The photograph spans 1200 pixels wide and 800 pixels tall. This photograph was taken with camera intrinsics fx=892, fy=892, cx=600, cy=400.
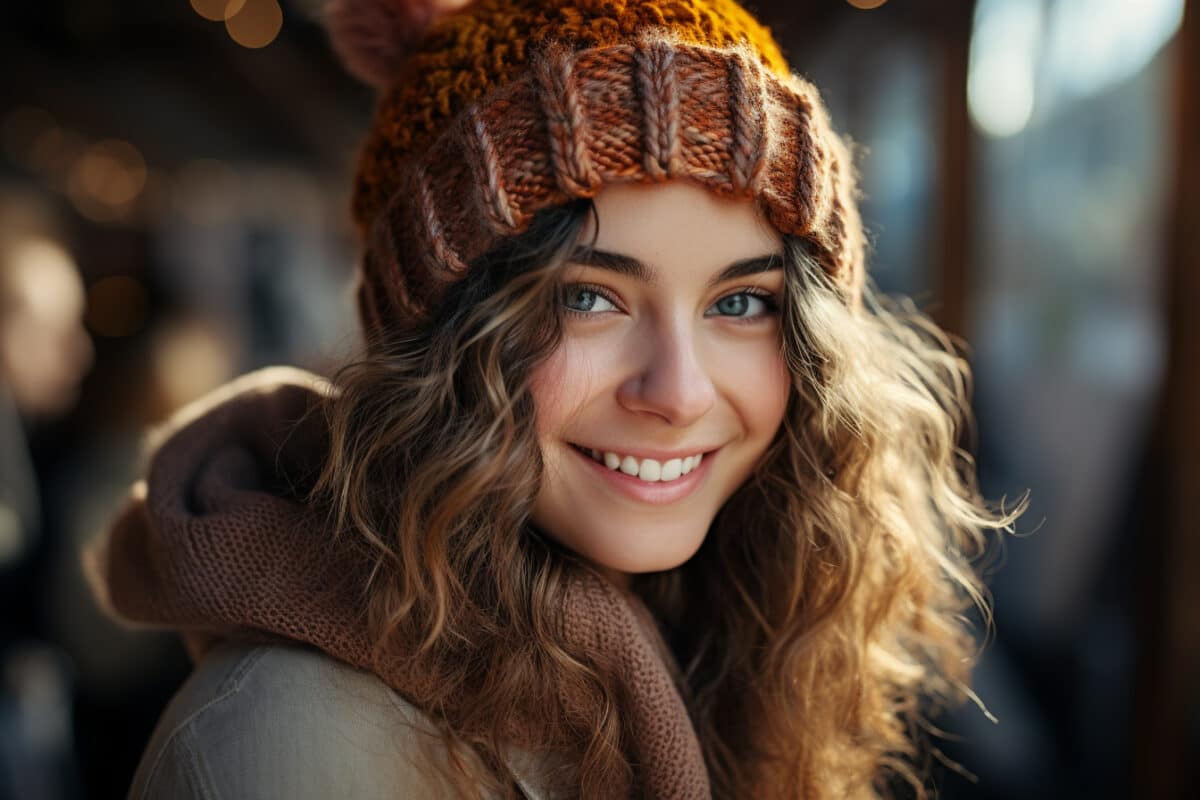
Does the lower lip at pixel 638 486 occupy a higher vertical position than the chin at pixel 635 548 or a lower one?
higher

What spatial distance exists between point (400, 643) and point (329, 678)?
0.30 feet

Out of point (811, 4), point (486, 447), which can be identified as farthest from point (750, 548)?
point (811, 4)

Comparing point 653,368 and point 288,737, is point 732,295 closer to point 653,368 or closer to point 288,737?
point 653,368

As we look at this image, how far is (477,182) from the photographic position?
1073 millimetres

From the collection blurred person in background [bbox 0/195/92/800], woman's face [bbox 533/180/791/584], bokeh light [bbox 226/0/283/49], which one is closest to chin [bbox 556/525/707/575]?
woman's face [bbox 533/180/791/584]

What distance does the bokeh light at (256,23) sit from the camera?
4516mm

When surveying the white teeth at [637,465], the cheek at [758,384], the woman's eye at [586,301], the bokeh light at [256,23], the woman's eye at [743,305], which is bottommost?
the white teeth at [637,465]

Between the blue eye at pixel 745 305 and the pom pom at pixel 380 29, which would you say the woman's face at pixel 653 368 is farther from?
the pom pom at pixel 380 29

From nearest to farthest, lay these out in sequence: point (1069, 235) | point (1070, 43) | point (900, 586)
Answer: point (900, 586), point (1070, 43), point (1069, 235)

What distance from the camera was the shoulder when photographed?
100 centimetres

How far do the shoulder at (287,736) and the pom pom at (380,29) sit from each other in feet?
2.93

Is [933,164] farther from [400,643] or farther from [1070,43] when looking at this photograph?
[400,643]

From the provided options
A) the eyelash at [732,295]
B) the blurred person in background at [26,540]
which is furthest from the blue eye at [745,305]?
the blurred person in background at [26,540]

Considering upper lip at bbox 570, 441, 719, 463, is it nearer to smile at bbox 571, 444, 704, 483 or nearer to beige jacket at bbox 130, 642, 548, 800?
smile at bbox 571, 444, 704, 483
